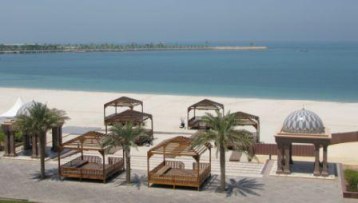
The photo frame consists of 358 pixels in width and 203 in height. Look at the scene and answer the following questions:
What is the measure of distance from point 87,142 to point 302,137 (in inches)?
436

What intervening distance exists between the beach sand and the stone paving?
6.98 m

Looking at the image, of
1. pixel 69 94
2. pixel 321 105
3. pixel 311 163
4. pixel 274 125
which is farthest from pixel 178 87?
pixel 311 163

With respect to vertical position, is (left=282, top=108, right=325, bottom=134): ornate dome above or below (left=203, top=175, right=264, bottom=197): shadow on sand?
above

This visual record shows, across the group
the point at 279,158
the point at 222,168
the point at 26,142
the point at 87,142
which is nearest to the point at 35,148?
the point at 26,142

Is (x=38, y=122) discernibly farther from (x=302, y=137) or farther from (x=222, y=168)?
(x=302, y=137)

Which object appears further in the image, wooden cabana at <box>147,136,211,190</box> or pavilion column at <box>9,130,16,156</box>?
pavilion column at <box>9,130,16,156</box>

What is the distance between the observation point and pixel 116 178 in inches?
→ 1133

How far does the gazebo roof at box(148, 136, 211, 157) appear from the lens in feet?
87.9

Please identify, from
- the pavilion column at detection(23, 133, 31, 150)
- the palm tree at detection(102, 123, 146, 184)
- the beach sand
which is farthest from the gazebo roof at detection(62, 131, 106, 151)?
the beach sand

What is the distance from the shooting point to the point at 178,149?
90.1ft

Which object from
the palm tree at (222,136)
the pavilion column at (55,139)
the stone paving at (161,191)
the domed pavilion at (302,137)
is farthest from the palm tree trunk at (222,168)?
the pavilion column at (55,139)

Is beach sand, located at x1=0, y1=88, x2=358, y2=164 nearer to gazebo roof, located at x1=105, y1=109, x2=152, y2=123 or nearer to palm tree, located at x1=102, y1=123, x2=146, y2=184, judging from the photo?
gazebo roof, located at x1=105, y1=109, x2=152, y2=123

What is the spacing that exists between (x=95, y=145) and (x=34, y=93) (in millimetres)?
51055

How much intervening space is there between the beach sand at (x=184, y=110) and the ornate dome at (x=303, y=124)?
529cm
